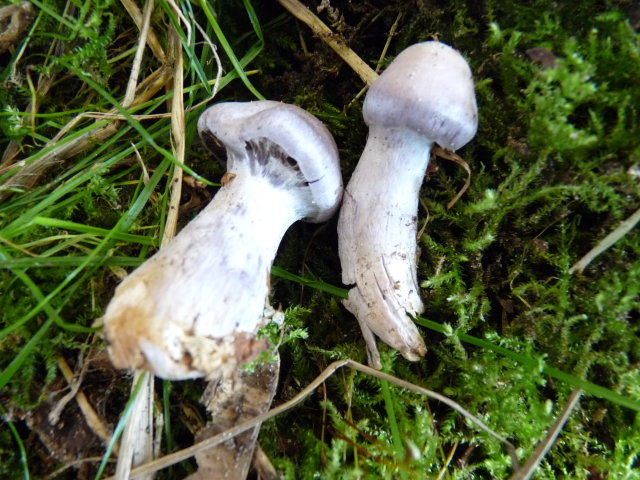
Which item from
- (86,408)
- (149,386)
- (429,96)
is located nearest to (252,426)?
(149,386)

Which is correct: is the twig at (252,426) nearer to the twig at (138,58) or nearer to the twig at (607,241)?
the twig at (607,241)

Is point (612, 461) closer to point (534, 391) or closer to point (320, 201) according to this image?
point (534, 391)

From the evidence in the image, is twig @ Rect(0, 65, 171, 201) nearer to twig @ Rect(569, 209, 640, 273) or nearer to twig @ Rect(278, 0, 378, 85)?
twig @ Rect(278, 0, 378, 85)

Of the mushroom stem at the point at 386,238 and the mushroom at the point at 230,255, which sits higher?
the mushroom at the point at 230,255

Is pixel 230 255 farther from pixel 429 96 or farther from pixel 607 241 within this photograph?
pixel 607 241

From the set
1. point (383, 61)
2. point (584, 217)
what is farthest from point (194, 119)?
point (584, 217)

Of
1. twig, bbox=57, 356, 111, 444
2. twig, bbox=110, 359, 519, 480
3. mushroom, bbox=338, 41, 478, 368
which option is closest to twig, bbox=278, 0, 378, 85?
mushroom, bbox=338, 41, 478, 368

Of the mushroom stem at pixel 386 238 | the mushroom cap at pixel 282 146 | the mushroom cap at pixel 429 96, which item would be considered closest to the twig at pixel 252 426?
the mushroom stem at pixel 386 238
